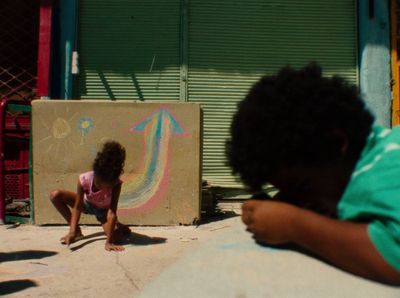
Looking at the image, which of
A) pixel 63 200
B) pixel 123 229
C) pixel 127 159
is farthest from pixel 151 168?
pixel 63 200

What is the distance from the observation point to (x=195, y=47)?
7332 millimetres

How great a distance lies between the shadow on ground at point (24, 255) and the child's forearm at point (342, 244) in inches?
147

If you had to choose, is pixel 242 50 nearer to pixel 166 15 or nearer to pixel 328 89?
pixel 166 15

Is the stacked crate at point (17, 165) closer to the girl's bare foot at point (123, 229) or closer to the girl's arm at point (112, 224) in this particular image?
the girl's bare foot at point (123, 229)

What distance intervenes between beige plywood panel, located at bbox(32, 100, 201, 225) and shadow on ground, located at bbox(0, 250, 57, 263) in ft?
3.70

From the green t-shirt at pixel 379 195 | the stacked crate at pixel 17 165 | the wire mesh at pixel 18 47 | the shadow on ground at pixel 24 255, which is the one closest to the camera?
the green t-shirt at pixel 379 195

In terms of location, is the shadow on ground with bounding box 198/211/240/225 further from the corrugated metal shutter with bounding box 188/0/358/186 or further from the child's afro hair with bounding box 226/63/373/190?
the child's afro hair with bounding box 226/63/373/190

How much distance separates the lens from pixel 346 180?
3.13 ft

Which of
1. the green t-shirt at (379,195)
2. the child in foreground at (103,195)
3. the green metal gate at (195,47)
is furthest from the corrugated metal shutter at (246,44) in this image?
the green t-shirt at (379,195)

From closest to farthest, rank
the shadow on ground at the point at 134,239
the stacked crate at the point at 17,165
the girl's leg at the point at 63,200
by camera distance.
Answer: the shadow on ground at the point at 134,239, the girl's leg at the point at 63,200, the stacked crate at the point at 17,165

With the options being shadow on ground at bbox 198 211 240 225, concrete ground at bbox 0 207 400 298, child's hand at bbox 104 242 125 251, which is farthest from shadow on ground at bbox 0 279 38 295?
shadow on ground at bbox 198 211 240 225

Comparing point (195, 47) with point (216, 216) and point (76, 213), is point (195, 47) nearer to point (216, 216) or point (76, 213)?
point (216, 216)

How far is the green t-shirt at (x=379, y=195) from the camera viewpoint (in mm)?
823

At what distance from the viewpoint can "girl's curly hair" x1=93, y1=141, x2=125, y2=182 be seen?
4.61 metres
